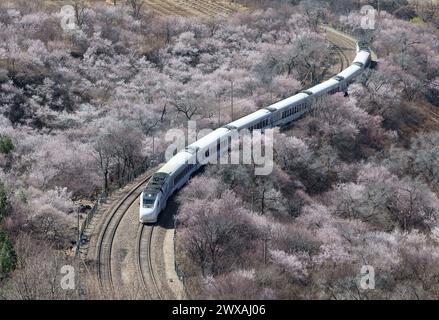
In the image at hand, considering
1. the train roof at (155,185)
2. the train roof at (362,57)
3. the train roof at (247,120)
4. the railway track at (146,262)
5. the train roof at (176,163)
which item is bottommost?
the railway track at (146,262)

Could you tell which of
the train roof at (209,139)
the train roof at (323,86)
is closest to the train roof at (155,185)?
the train roof at (209,139)

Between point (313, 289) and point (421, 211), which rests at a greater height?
point (421, 211)

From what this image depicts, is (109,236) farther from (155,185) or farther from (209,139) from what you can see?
(209,139)

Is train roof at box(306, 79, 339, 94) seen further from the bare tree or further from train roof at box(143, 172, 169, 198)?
the bare tree

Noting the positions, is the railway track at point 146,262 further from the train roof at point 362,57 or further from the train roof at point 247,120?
the train roof at point 362,57

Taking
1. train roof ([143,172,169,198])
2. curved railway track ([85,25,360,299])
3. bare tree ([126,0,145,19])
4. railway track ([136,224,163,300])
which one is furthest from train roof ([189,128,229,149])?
bare tree ([126,0,145,19])

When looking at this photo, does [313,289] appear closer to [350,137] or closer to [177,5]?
[350,137]

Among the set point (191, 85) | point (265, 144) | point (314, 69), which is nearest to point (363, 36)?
point (314, 69)
